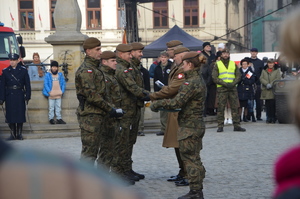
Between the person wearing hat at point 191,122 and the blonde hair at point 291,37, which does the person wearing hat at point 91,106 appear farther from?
the blonde hair at point 291,37

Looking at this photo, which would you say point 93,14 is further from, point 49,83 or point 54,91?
point 54,91

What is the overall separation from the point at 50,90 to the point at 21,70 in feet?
4.54

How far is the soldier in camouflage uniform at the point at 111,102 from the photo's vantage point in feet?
26.1

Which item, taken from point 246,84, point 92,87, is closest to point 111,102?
point 92,87

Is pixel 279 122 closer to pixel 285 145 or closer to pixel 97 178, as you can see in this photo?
pixel 285 145

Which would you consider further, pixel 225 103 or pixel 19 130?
pixel 225 103

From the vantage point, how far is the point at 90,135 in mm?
7426

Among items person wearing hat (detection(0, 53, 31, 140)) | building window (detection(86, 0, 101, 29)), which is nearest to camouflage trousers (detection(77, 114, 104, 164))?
person wearing hat (detection(0, 53, 31, 140))

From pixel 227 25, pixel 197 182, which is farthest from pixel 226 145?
pixel 227 25

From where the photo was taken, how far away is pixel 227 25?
44281 millimetres

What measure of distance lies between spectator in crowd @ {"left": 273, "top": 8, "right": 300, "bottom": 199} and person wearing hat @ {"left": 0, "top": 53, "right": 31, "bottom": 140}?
519 inches

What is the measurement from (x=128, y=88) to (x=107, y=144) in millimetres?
1087

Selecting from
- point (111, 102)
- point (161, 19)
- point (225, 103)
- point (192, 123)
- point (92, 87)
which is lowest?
point (225, 103)

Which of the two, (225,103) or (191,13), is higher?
(191,13)
